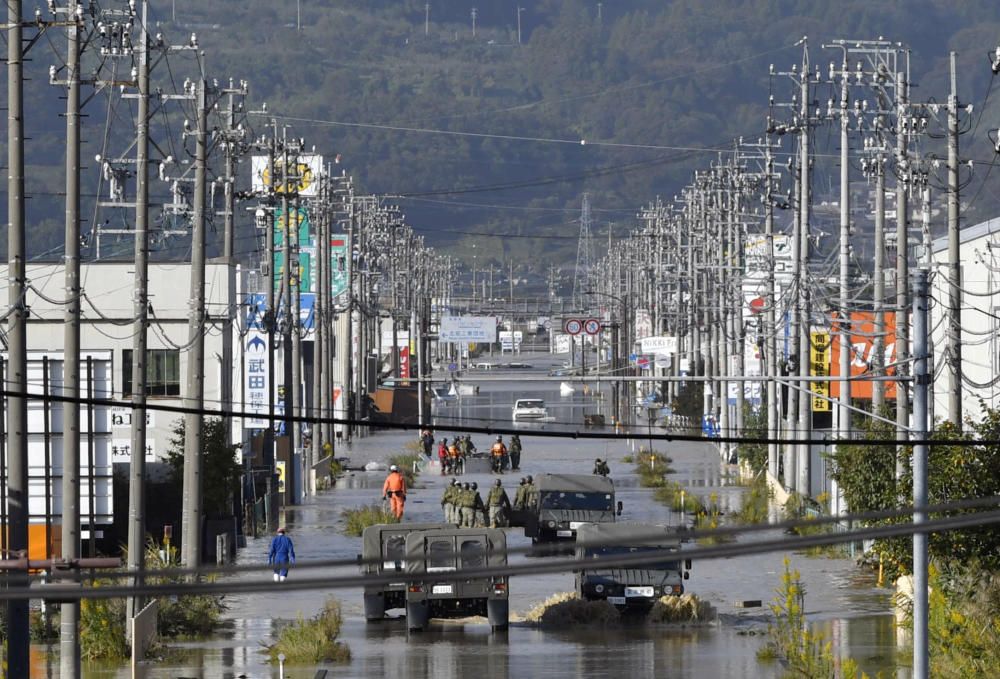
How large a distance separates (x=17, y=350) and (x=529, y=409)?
7193 centimetres

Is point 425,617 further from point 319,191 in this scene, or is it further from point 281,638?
point 319,191

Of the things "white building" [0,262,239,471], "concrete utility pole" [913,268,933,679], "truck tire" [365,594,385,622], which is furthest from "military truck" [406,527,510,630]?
"white building" [0,262,239,471]

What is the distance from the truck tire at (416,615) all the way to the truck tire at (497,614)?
3.18ft

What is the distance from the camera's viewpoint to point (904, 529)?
32.4 ft

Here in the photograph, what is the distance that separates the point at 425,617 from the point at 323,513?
74.5ft

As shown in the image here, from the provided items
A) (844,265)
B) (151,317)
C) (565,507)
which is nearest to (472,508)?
(565,507)

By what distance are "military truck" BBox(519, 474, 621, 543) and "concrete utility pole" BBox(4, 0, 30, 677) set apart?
2298 cm

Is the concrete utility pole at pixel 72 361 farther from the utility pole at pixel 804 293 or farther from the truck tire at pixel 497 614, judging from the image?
the utility pole at pixel 804 293

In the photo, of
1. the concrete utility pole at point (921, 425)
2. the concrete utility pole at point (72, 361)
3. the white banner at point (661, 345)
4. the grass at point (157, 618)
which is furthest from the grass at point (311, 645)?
the white banner at point (661, 345)

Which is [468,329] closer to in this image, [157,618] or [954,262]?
[954,262]

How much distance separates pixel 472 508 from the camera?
145 feet

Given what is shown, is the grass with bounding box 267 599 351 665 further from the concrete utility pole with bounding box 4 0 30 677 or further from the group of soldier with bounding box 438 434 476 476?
the group of soldier with bounding box 438 434 476 476

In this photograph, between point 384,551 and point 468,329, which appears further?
point 468,329

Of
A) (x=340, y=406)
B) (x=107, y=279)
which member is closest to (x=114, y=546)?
(x=107, y=279)
